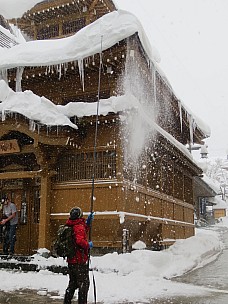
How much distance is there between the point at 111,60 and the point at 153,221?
18.4 feet

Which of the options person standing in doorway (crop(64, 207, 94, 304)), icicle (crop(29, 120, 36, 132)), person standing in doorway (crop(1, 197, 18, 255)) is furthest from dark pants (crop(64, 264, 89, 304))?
person standing in doorway (crop(1, 197, 18, 255))

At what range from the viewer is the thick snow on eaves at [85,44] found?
10.3 metres

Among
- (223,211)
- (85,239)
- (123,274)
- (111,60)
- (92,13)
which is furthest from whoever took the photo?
(223,211)

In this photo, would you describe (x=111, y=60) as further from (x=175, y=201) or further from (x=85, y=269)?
(x=175, y=201)

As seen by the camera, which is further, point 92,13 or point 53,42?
point 92,13

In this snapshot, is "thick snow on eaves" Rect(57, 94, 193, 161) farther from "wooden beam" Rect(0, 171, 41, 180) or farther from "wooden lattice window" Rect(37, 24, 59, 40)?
"wooden lattice window" Rect(37, 24, 59, 40)

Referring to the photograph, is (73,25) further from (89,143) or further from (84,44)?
(89,143)

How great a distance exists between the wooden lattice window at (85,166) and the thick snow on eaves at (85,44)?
2.82 metres

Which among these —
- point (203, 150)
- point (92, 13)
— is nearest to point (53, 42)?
point (92, 13)

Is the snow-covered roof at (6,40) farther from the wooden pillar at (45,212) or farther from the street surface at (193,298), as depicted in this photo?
the street surface at (193,298)

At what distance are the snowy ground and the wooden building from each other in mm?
1089

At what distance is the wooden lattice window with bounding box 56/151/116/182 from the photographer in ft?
36.5

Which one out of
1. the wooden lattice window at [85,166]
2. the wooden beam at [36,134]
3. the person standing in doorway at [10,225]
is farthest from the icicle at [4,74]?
the person standing in doorway at [10,225]

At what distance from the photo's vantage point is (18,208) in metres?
12.5
